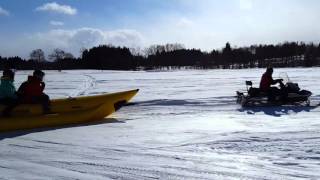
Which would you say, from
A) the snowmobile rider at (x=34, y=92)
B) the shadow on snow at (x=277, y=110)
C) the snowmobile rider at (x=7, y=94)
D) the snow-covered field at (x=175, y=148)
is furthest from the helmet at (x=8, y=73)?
the shadow on snow at (x=277, y=110)

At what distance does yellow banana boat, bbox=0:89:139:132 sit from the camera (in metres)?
10.4

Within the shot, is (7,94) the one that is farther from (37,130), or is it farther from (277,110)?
(277,110)

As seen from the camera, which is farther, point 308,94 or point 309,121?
point 308,94

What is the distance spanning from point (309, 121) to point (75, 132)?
5033 mm

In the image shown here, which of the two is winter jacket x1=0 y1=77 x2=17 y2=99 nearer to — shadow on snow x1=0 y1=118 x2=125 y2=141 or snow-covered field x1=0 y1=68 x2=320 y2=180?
shadow on snow x1=0 y1=118 x2=125 y2=141

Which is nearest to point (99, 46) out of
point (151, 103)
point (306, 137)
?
point (151, 103)

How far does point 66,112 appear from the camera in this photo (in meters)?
11.1

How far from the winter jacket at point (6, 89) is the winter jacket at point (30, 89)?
A: 0.25 m

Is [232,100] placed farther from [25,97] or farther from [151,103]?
[25,97]

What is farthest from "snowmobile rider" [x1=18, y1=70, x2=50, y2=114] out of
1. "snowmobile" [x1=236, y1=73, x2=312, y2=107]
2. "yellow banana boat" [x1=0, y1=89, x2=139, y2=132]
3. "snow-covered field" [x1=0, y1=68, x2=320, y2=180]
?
"snowmobile" [x1=236, y1=73, x2=312, y2=107]

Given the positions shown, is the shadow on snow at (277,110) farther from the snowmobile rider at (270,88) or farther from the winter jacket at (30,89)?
the winter jacket at (30,89)

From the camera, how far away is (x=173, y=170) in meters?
6.02

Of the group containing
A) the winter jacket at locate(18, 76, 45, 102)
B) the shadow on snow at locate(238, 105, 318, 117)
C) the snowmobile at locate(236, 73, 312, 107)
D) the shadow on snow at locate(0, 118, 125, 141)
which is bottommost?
the shadow on snow at locate(0, 118, 125, 141)

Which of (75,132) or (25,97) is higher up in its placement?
(25,97)
